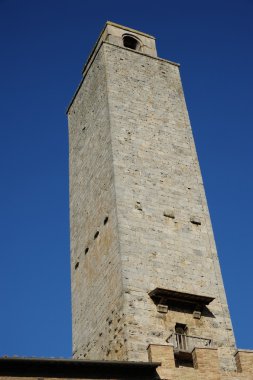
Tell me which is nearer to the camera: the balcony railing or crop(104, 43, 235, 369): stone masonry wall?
the balcony railing

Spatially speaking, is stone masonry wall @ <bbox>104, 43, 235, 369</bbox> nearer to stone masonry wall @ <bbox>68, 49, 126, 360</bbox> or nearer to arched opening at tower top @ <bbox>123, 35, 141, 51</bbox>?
stone masonry wall @ <bbox>68, 49, 126, 360</bbox>

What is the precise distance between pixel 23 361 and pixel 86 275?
5974 millimetres

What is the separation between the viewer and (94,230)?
17.7m

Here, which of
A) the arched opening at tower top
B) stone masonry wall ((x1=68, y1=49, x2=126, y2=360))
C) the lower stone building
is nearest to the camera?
the lower stone building

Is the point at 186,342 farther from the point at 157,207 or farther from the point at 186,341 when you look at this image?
the point at 157,207

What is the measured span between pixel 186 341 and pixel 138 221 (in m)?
3.41

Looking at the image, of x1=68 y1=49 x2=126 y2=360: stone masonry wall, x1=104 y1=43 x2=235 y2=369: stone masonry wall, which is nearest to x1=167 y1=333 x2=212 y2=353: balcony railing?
x1=104 y1=43 x2=235 y2=369: stone masonry wall

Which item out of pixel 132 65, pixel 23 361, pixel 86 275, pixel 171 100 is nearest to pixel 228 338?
pixel 86 275

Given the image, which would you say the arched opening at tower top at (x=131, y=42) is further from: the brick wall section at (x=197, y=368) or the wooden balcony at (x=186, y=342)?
the brick wall section at (x=197, y=368)

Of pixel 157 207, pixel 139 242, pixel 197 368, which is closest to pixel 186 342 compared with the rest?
pixel 197 368

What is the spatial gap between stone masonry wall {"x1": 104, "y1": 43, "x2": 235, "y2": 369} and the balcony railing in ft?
0.68

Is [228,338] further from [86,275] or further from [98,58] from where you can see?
[98,58]

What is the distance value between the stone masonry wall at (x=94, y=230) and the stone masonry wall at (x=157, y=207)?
0.35 metres

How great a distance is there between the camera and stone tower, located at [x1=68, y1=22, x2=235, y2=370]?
48.9 ft
